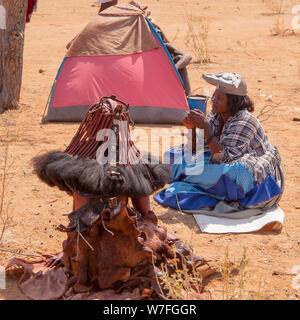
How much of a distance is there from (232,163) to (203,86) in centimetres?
376

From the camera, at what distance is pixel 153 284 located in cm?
302

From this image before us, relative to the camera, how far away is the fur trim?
2830 millimetres

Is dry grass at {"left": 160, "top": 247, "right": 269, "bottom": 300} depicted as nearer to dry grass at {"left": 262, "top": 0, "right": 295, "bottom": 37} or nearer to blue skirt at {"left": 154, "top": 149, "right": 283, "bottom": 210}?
blue skirt at {"left": 154, "top": 149, "right": 283, "bottom": 210}

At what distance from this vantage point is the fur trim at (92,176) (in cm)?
283

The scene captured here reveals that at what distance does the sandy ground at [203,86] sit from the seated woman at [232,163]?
0.67ft

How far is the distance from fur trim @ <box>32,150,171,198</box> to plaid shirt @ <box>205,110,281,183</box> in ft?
4.73

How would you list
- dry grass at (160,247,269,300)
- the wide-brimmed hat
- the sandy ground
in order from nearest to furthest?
dry grass at (160,247,269,300) < the sandy ground < the wide-brimmed hat

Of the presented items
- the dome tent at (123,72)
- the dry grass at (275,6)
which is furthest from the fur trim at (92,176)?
the dry grass at (275,6)

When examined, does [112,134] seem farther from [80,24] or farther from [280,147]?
[80,24]

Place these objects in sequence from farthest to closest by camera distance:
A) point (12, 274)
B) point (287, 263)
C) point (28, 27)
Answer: point (28, 27)
point (287, 263)
point (12, 274)

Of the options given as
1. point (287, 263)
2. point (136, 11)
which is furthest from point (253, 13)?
point (287, 263)

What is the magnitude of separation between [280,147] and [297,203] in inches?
52.3

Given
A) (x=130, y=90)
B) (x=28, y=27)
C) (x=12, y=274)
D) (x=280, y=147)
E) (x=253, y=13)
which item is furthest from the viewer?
(x=253, y=13)

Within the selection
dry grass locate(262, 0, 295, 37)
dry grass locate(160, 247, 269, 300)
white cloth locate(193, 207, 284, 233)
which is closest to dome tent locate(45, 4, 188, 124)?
white cloth locate(193, 207, 284, 233)
